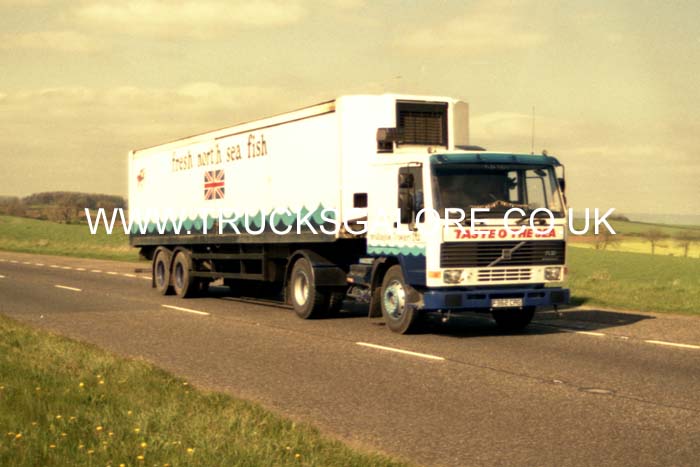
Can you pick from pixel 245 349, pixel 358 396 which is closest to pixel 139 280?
pixel 245 349

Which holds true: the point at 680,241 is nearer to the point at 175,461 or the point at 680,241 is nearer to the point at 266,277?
the point at 266,277

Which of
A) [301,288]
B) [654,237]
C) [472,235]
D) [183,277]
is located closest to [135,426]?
[472,235]

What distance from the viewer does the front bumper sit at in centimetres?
1390

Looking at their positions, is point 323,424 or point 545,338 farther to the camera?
point 545,338

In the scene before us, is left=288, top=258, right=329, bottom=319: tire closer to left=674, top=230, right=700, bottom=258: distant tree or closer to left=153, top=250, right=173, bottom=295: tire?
left=153, top=250, right=173, bottom=295: tire

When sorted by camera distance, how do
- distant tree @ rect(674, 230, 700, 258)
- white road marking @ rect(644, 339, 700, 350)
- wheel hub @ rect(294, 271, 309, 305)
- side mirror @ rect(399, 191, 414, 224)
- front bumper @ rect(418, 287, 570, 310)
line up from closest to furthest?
1. white road marking @ rect(644, 339, 700, 350)
2. front bumper @ rect(418, 287, 570, 310)
3. side mirror @ rect(399, 191, 414, 224)
4. wheel hub @ rect(294, 271, 309, 305)
5. distant tree @ rect(674, 230, 700, 258)

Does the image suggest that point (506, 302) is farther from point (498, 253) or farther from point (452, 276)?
point (452, 276)

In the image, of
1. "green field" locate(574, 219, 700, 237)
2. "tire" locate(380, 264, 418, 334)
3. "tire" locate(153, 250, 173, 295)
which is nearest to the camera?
"tire" locate(380, 264, 418, 334)

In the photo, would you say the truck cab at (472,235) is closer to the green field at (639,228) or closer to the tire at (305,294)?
the tire at (305,294)

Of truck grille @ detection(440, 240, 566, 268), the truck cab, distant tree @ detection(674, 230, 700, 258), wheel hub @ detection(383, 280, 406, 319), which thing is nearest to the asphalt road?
wheel hub @ detection(383, 280, 406, 319)

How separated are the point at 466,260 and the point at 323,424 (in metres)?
6.35

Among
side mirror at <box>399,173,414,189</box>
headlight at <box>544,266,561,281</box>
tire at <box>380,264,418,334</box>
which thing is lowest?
tire at <box>380,264,418,334</box>

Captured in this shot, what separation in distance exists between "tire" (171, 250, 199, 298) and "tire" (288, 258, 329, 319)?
5.08 m

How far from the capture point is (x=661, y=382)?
10219 mm
